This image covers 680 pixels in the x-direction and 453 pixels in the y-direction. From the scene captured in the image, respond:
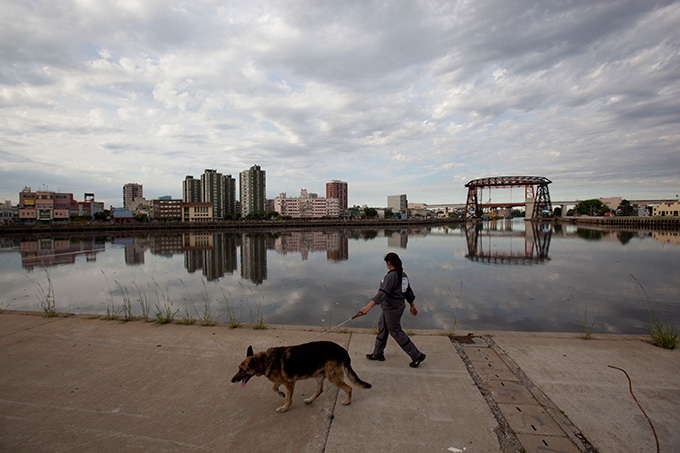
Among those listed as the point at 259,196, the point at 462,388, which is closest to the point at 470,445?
the point at 462,388

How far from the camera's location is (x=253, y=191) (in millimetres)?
146000

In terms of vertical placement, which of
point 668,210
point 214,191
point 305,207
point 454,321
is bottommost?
point 454,321

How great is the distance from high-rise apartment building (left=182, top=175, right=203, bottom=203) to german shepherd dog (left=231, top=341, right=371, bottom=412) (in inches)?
6145

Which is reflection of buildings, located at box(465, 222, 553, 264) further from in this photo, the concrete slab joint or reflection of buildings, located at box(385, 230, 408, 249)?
the concrete slab joint

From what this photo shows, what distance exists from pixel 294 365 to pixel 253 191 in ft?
486

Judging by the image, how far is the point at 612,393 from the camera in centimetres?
358

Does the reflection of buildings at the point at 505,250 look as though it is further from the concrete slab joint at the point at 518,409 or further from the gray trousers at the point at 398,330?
the gray trousers at the point at 398,330

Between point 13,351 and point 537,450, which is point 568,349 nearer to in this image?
point 537,450

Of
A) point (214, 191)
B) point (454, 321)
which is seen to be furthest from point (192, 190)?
point (454, 321)

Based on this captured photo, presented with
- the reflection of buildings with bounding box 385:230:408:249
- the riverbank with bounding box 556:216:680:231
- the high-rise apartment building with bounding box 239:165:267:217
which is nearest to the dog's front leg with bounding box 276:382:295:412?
the reflection of buildings with bounding box 385:230:408:249

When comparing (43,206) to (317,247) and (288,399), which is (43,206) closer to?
(317,247)

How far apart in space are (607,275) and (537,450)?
50.4ft

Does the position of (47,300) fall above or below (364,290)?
above

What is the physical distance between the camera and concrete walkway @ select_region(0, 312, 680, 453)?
113 inches
